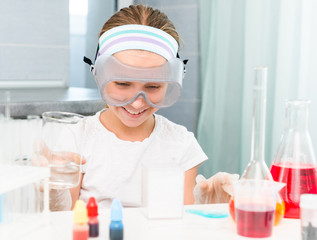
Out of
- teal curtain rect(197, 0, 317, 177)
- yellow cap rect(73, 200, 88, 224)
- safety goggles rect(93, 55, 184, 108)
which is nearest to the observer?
yellow cap rect(73, 200, 88, 224)

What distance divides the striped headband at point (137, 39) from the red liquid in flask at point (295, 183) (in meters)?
0.55

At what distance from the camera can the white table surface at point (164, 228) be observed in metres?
0.79

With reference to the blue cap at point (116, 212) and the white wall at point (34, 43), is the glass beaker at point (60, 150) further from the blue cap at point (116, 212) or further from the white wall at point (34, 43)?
the white wall at point (34, 43)

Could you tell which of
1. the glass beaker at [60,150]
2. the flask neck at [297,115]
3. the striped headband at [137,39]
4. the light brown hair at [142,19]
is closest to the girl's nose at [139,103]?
the striped headband at [137,39]

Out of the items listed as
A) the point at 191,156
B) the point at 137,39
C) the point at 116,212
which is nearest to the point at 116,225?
the point at 116,212

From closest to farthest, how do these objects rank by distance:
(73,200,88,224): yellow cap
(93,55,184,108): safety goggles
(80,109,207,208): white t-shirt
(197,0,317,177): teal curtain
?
(73,200,88,224): yellow cap
(93,55,184,108): safety goggles
(80,109,207,208): white t-shirt
(197,0,317,177): teal curtain

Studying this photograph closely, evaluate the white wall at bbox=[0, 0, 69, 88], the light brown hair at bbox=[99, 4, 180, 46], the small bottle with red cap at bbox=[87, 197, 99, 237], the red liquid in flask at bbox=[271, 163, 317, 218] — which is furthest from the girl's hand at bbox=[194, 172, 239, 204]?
the white wall at bbox=[0, 0, 69, 88]

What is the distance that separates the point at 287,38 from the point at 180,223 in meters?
1.35

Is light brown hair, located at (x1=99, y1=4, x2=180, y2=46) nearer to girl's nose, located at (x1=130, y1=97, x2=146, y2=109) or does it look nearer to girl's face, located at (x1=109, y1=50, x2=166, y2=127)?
girl's face, located at (x1=109, y1=50, x2=166, y2=127)

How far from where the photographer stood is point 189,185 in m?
1.50

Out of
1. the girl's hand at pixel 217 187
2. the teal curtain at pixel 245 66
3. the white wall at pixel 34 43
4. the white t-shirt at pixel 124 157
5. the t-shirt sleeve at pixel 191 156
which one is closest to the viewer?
the girl's hand at pixel 217 187

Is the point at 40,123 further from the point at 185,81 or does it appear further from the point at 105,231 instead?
the point at 185,81

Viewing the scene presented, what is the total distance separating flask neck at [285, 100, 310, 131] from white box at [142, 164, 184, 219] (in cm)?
24

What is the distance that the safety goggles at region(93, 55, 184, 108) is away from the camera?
120 cm
